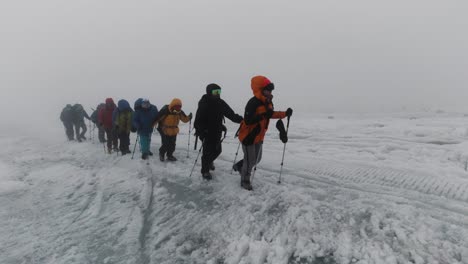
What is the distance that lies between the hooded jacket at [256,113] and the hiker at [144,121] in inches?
188

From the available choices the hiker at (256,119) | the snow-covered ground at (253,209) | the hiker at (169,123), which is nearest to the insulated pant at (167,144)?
the hiker at (169,123)

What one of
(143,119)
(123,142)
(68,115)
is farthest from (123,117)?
(68,115)

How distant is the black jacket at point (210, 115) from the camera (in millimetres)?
8094

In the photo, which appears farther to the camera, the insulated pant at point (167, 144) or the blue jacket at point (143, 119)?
the blue jacket at point (143, 119)

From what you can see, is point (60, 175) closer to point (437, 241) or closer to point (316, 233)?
point (316, 233)

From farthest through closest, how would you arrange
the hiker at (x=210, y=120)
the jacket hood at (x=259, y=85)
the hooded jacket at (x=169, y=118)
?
1. the hooded jacket at (x=169, y=118)
2. the hiker at (x=210, y=120)
3. the jacket hood at (x=259, y=85)

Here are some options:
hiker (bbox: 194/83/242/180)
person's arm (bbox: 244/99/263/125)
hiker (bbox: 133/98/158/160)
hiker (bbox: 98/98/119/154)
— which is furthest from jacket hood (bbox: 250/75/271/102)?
hiker (bbox: 98/98/119/154)

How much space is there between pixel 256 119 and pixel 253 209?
5.67 feet

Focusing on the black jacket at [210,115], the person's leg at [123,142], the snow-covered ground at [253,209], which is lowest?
the snow-covered ground at [253,209]

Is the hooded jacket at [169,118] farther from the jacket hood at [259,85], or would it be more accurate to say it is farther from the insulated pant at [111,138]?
the jacket hood at [259,85]

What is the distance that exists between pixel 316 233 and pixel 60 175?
733cm

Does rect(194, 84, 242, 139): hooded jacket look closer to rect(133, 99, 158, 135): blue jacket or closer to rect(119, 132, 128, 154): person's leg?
rect(133, 99, 158, 135): blue jacket

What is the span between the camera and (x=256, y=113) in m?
6.84

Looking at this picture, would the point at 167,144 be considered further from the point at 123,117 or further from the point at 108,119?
the point at 108,119
